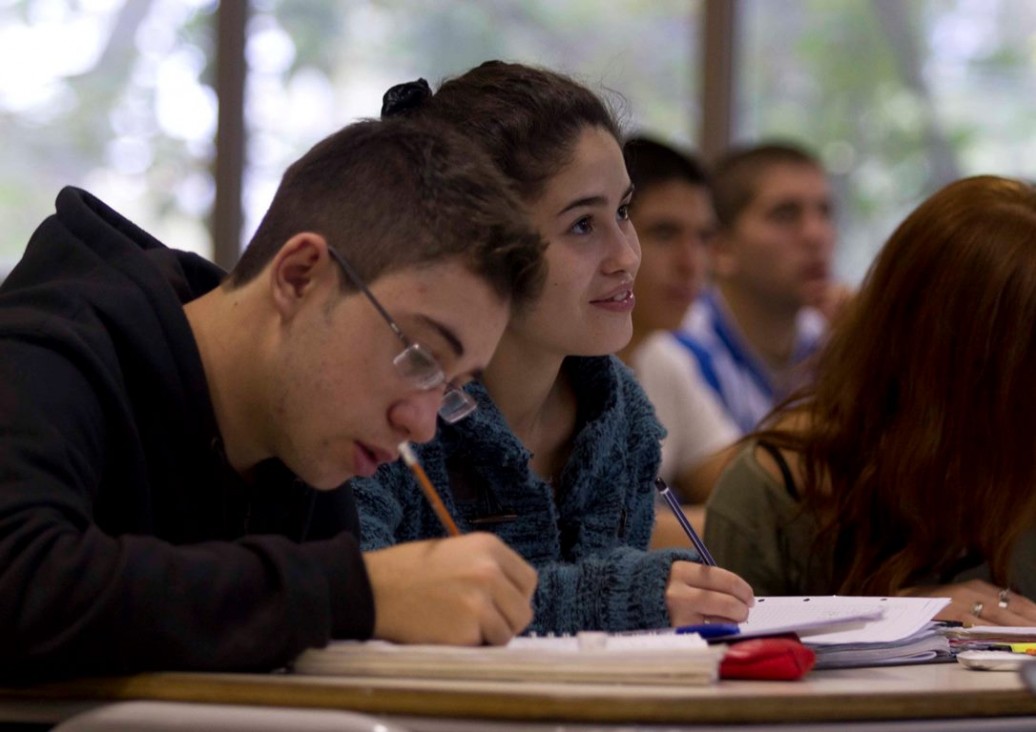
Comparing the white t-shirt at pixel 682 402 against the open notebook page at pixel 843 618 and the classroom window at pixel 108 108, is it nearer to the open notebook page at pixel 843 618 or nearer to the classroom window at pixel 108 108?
the classroom window at pixel 108 108

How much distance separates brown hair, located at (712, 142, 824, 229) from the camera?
14.8 ft

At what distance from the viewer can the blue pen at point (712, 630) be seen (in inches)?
49.9

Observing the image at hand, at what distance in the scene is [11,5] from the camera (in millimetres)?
4500

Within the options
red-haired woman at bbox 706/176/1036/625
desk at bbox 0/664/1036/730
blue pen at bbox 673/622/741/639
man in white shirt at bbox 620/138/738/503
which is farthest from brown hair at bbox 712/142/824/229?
Result: desk at bbox 0/664/1036/730

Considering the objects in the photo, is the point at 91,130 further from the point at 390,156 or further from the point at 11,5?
the point at 390,156

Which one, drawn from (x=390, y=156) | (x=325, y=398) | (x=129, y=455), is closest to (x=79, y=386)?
(x=129, y=455)

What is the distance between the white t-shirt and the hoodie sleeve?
2.64m

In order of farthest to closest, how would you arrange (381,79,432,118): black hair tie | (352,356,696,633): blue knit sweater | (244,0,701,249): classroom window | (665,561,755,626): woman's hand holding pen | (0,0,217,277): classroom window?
1. (244,0,701,249): classroom window
2. (0,0,217,277): classroom window
3. (381,79,432,118): black hair tie
4. (352,356,696,633): blue knit sweater
5. (665,561,755,626): woman's hand holding pen

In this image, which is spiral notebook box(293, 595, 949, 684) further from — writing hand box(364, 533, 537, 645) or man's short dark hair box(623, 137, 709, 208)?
man's short dark hair box(623, 137, 709, 208)

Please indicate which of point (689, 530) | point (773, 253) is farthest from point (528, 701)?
point (773, 253)

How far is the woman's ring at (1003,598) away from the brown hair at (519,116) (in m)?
0.75

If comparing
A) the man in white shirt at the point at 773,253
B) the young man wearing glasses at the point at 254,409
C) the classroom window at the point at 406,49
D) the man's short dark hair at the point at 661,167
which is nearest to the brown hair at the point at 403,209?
the young man wearing glasses at the point at 254,409

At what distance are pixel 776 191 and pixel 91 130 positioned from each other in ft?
7.33

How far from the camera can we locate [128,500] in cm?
128
